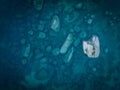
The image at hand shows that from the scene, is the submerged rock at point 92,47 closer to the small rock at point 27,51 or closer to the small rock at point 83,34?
the small rock at point 83,34

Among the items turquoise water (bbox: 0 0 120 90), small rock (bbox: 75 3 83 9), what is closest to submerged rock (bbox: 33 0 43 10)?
turquoise water (bbox: 0 0 120 90)

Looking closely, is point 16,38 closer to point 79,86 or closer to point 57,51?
point 57,51

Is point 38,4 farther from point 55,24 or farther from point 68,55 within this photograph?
point 68,55

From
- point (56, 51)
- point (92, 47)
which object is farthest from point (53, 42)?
point (92, 47)

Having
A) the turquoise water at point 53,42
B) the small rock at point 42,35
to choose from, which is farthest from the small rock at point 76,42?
the small rock at point 42,35

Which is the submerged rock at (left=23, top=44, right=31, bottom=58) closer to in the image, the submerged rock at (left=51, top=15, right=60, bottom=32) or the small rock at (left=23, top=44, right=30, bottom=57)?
the small rock at (left=23, top=44, right=30, bottom=57)
